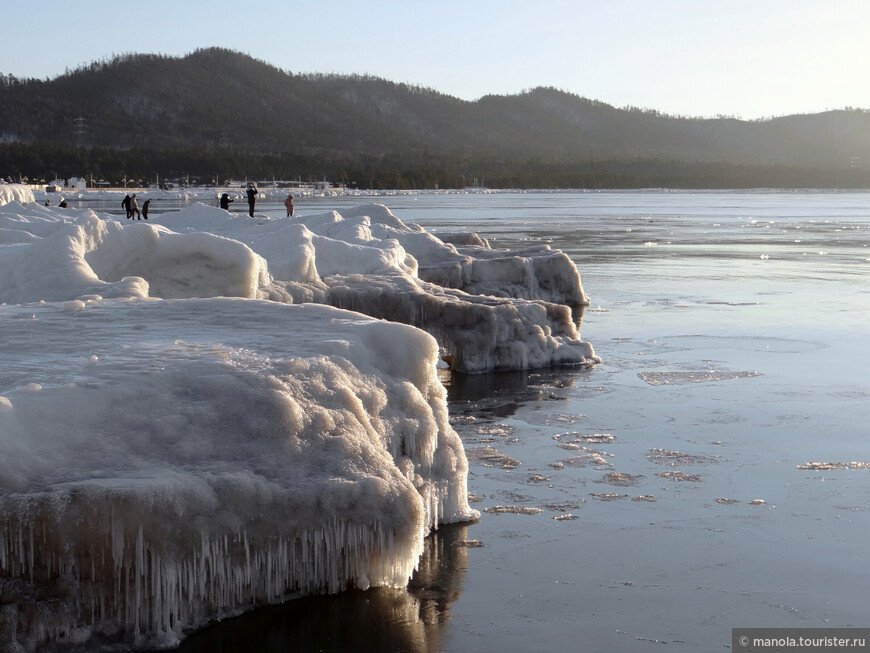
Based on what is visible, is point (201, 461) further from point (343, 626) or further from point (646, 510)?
point (646, 510)

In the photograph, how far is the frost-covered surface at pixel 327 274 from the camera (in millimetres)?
10969

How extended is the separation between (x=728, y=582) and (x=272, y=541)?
304 centimetres

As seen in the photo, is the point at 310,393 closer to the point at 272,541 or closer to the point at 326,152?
the point at 272,541

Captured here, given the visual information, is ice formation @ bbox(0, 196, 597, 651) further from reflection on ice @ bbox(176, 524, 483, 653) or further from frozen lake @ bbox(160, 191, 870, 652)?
frozen lake @ bbox(160, 191, 870, 652)

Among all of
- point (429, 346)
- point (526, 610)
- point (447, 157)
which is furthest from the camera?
point (447, 157)

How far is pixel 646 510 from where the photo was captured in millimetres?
8031

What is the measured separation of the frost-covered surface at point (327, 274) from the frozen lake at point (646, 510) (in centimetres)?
75

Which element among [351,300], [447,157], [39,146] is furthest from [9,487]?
[447,157]

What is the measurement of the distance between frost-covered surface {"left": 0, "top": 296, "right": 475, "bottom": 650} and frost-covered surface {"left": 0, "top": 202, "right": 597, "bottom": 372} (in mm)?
3353

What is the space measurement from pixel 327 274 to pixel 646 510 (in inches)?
330

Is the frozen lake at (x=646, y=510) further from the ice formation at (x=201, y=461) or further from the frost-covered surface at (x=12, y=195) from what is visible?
the frost-covered surface at (x=12, y=195)

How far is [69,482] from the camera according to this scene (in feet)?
16.5

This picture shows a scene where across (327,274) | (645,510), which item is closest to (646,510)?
(645,510)

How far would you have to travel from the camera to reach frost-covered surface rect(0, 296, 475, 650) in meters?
5.01
